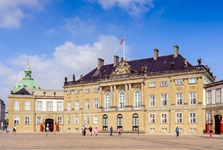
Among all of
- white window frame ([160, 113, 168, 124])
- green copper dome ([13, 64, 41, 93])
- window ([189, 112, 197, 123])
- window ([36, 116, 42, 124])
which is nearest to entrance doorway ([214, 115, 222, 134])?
window ([189, 112, 197, 123])

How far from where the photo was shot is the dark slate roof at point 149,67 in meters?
61.4

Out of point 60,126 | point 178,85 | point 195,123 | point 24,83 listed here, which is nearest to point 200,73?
point 178,85

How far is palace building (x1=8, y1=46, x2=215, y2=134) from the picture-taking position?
189 ft

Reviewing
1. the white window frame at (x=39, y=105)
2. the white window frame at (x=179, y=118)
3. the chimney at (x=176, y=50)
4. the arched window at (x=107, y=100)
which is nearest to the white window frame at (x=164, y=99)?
the white window frame at (x=179, y=118)

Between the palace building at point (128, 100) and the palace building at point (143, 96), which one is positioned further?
the palace building at point (128, 100)

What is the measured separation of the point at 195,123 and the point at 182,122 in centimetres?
245

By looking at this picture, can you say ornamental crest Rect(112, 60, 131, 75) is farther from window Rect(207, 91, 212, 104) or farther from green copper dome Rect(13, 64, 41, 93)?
green copper dome Rect(13, 64, 41, 93)

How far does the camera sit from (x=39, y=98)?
3155 inches

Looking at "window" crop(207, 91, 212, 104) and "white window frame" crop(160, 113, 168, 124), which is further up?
"window" crop(207, 91, 212, 104)

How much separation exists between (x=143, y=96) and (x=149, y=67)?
670cm

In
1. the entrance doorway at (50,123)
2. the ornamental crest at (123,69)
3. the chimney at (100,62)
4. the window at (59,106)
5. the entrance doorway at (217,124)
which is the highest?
the chimney at (100,62)

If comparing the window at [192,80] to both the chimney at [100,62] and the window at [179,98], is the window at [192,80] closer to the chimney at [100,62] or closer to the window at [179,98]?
the window at [179,98]

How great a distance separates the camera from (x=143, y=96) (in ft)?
204

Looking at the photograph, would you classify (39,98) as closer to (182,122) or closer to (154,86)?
(154,86)
